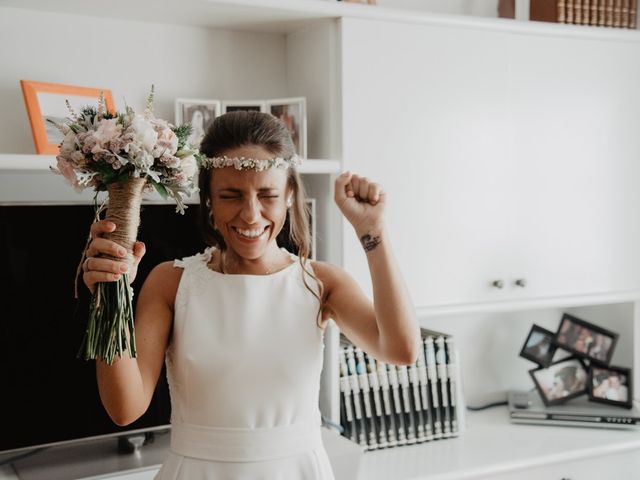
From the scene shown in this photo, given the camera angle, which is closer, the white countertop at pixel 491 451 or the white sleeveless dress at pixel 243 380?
the white sleeveless dress at pixel 243 380

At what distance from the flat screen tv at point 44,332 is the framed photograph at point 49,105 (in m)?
0.17

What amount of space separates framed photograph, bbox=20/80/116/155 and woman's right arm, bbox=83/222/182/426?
0.68 m

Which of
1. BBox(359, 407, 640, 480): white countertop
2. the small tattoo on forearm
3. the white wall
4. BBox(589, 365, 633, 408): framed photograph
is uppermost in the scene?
the white wall

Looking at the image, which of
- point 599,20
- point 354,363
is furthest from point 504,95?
point 354,363

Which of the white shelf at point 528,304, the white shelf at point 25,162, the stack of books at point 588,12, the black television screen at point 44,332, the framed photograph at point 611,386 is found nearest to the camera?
the white shelf at point 25,162

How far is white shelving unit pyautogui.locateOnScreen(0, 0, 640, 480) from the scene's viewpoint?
7.30 ft

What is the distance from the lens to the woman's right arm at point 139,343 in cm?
127

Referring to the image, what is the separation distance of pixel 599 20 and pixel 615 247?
0.76m

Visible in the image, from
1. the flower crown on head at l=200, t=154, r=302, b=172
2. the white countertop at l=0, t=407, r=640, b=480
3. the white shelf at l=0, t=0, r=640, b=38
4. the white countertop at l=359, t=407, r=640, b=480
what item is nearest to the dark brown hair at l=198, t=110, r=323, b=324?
the flower crown on head at l=200, t=154, r=302, b=172

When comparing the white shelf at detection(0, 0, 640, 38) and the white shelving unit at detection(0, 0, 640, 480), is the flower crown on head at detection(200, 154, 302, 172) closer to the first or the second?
the white shelving unit at detection(0, 0, 640, 480)

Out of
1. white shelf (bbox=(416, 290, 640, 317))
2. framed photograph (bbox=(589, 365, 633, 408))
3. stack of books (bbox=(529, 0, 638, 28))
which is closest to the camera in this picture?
white shelf (bbox=(416, 290, 640, 317))

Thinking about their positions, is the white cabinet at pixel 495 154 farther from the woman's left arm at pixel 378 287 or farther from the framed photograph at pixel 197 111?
the woman's left arm at pixel 378 287

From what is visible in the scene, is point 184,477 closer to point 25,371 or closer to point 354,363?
point 25,371

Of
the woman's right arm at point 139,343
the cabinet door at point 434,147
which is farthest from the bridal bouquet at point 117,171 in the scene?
the cabinet door at point 434,147
